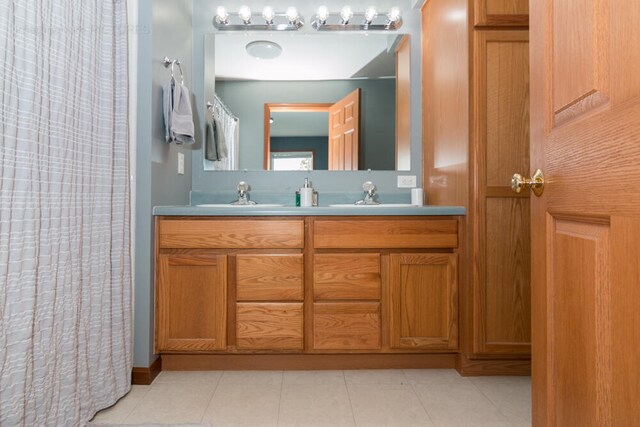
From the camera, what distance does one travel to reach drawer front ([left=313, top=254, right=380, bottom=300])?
1.84m

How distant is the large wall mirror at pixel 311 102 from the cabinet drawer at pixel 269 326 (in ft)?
3.21

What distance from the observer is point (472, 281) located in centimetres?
178

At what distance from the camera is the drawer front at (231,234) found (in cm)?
181

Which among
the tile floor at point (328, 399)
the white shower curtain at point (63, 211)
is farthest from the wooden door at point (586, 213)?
the white shower curtain at point (63, 211)

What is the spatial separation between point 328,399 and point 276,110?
1.72 meters

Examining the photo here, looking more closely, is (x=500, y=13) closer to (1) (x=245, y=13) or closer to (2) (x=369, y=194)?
(2) (x=369, y=194)

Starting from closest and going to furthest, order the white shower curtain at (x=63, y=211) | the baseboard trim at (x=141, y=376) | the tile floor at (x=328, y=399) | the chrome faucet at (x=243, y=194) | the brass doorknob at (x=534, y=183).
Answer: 1. the brass doorknob at (x=534, y=183)
2. the white shower curtain at (x=63, y=211)
3. the tile floor at (x=328, y=399)
4. the baseboard trim at (x=141, y=376)
5. the chrome faucet at (x=243, y=194)

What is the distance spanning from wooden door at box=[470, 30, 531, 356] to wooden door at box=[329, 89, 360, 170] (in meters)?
0.84

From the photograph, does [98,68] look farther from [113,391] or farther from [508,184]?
[508,184]

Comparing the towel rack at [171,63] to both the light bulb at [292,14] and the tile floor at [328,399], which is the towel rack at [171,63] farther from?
the tile floor at [328,399]

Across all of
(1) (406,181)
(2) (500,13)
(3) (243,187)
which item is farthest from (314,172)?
(2) (500,13)

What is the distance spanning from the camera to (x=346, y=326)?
184 cm

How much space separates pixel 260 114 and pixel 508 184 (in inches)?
60.3

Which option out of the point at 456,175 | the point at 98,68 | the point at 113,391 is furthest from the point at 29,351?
the point at 456,175
